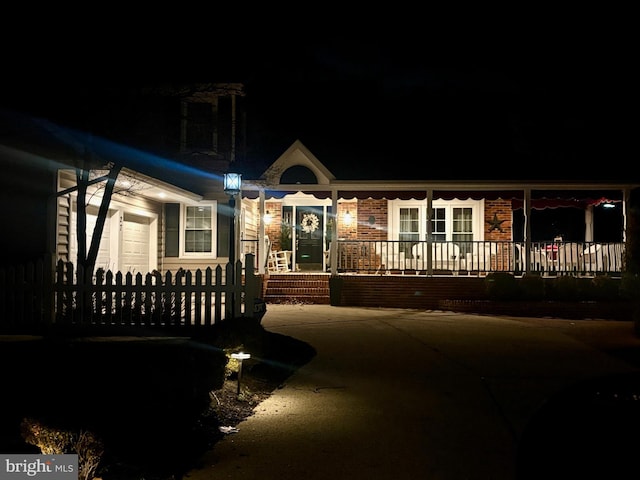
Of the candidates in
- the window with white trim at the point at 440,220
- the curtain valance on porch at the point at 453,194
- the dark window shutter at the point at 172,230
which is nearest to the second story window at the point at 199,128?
the dark window shutter at the point at 172,230

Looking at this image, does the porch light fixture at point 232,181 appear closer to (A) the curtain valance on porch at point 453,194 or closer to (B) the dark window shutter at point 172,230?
(A) the curtain valance on porch at point 453,194

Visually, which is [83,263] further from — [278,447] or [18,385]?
[278,447]

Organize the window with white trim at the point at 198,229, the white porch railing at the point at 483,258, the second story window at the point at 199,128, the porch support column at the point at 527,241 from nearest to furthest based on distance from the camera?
the porch support column at the point at 527,241, the white porch railing at the point at 483,258, the window with white trim at the point at 198,229, the second story window at the point at 199,128

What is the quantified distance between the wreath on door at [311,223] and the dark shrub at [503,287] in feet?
22.2

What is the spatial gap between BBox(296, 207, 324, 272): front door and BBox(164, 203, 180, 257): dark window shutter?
4.45 m

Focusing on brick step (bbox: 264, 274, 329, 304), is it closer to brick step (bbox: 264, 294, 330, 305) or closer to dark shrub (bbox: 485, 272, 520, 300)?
brick step (bbox: 264, 294, 330, 305)

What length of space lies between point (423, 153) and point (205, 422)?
1481 cm

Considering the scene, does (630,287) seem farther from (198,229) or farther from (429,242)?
(198,229)

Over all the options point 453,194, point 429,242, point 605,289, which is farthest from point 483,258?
point 605,289

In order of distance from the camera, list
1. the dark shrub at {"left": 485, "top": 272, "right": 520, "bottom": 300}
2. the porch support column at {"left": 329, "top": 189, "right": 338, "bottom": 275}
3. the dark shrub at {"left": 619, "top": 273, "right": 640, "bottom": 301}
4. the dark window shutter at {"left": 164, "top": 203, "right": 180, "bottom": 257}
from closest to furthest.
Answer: the dark shrub at {"left": 619, "top": 273, "right": 640, "bottom": 301}
the dark shrub at {"left": 485, "top": 272, "right": 520, "bottom": 300}
the porch support column at {"left": 329, "top": 189, "right": 338, "bottom": 275}
the dark window shutter at {"left": 164, "top": 203, "right": 180, "bottom": 257}

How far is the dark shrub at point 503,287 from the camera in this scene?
15188 mm

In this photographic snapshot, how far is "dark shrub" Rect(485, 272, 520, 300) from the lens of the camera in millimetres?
15188

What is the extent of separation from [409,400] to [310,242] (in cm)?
1392

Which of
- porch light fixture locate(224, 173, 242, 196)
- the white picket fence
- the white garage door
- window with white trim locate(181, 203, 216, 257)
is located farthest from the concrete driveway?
window with white trim locate(181, 203, 216, 257)
